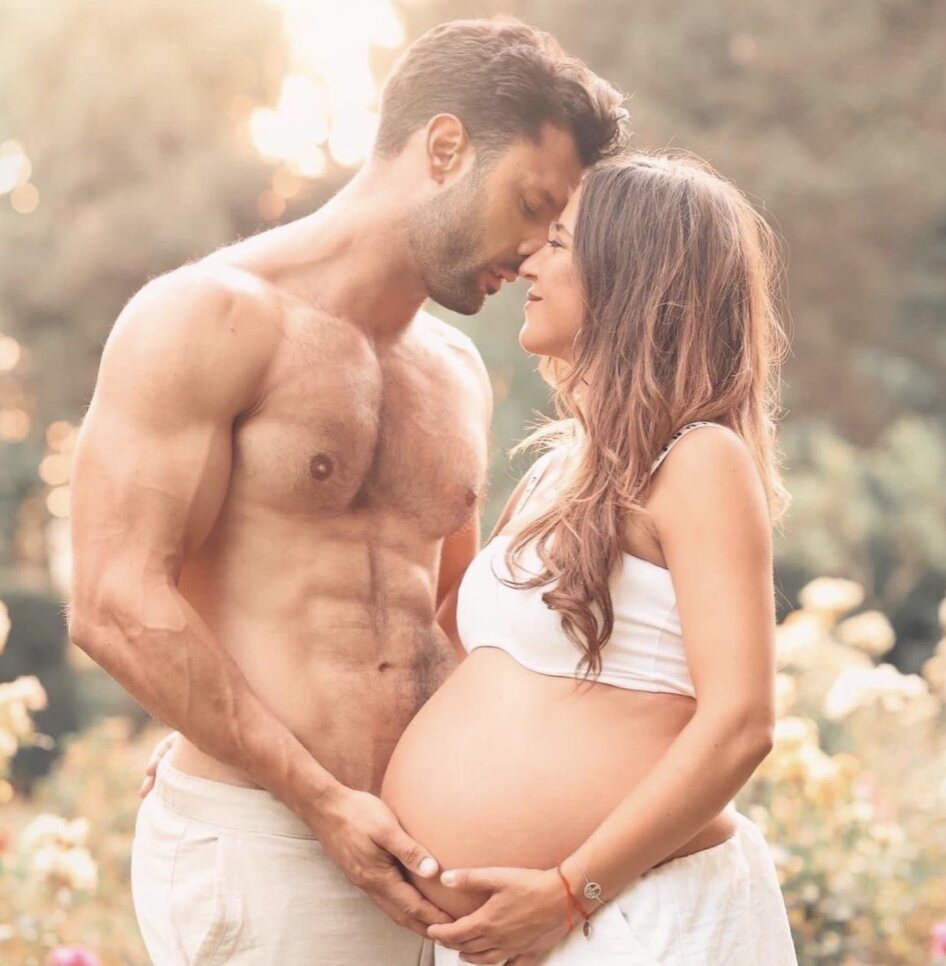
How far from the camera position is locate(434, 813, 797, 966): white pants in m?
2.29

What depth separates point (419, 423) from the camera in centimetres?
299

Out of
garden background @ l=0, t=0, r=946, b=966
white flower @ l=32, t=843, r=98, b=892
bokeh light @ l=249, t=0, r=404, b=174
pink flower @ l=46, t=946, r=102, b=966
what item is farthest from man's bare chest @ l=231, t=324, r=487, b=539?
bokeh light @ l=249, t=0, r=404, b=174

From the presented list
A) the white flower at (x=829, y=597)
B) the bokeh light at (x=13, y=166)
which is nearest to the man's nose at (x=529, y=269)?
the white flower at (x=829, y=597)

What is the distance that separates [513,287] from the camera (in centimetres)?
982

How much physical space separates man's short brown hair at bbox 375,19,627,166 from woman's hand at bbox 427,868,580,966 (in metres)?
1.48

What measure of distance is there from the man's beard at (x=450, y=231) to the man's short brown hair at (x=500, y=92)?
10 centimetres

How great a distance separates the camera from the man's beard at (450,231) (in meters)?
2.98

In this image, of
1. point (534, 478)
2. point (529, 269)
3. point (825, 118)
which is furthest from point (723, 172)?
point (534, 478)

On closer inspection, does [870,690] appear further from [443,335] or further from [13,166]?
[13,166]

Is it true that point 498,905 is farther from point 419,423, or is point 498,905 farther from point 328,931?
point 419,423

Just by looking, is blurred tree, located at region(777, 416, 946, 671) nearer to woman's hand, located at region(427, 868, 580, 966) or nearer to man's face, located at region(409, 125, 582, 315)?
man's face, located at region(409, 125, 582, 315)

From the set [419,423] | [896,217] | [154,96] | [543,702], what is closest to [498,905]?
[543,702]

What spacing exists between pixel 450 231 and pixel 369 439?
1.60 feet

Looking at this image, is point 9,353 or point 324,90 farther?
point 9,353
